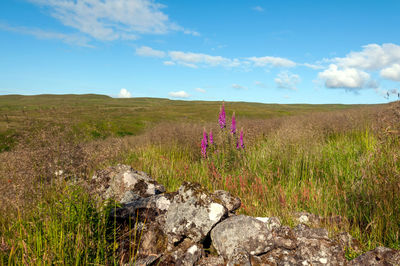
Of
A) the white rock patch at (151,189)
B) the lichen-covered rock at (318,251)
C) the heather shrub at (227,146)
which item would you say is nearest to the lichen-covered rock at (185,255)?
the lichen-covered rock at (318,251)

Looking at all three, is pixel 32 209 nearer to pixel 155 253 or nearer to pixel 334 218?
pixel 155 253

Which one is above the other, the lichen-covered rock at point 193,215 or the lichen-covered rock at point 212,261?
the lichen-covered rock at point 193,215

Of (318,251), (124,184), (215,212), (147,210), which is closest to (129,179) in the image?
(124,184)

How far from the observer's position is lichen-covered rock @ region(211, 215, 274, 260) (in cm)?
245

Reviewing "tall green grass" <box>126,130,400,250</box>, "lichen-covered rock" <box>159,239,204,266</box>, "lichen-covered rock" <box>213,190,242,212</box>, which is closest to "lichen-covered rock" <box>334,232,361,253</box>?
"tall green grass" <box>126,130,400,250</box>

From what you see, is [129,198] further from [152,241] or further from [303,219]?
[303,219]

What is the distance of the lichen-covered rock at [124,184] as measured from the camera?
13.8 feet

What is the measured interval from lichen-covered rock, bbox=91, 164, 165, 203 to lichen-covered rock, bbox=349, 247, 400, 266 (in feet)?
9.77

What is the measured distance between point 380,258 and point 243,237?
3.76ft

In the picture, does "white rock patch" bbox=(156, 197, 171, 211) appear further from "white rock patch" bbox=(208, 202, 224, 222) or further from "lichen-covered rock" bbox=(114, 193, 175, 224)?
"white rock patch" bbox=(208, 202, 224, 222)

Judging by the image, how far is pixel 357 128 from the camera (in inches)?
388

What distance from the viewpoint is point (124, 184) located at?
429 centimetres

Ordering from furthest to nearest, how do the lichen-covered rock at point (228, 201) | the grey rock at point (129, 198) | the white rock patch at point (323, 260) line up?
the grey rock at point (129, 198), the lichen-covered rock at point (228, 201), the white rock patch at point (323, 260)

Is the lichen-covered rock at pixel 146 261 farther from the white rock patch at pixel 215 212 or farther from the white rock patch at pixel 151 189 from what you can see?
the white rock patch at pixel 151 189
